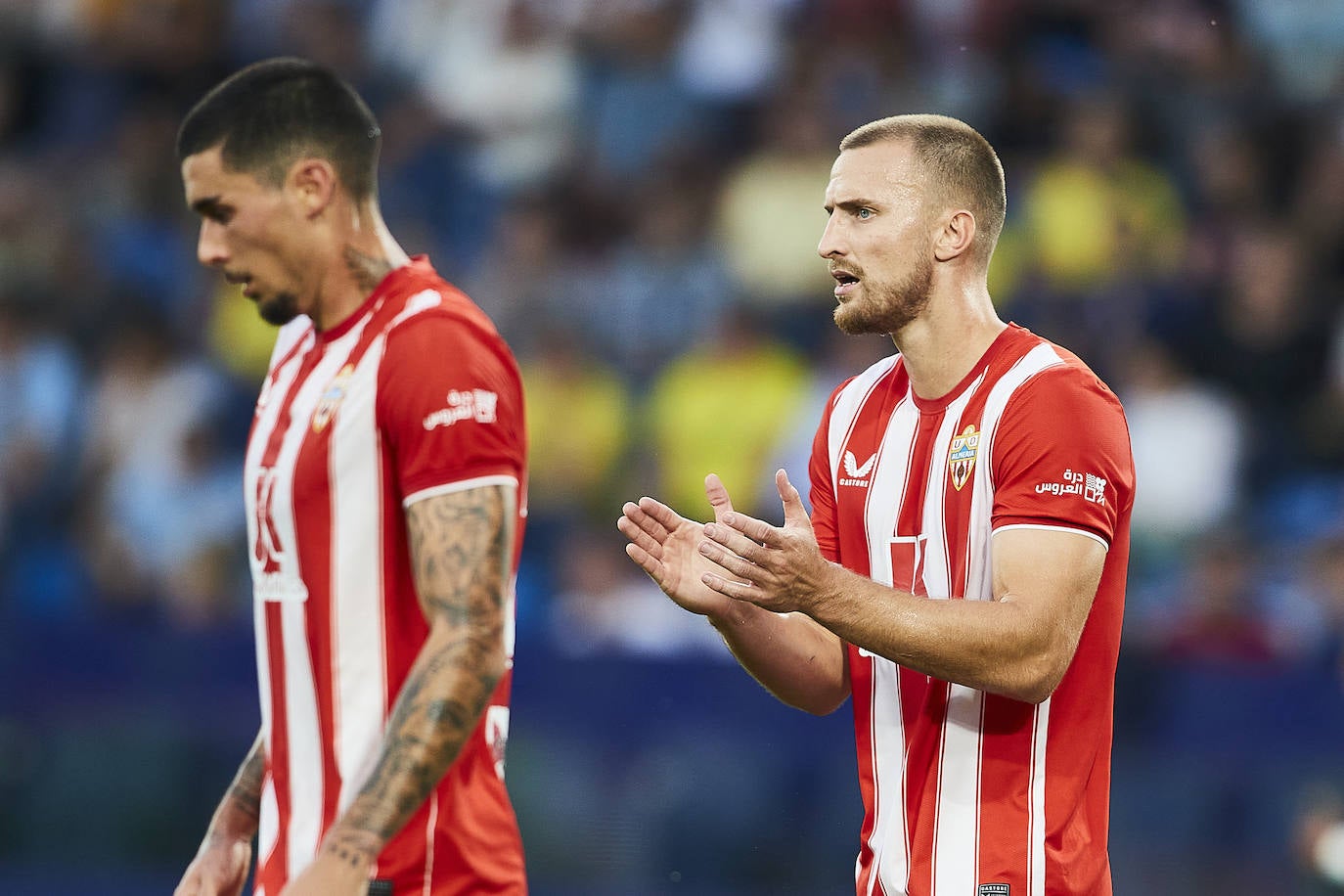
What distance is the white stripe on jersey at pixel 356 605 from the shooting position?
318 centimetres

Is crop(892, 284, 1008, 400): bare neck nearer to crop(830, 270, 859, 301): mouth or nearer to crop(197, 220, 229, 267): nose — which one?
crop(830, 270, 859, 301): mouth

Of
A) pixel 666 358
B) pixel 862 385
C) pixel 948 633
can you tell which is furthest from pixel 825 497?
pixel 666 358

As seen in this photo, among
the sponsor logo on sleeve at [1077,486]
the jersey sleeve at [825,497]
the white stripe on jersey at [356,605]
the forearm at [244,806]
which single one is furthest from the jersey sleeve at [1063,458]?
the forearm at [244,806]

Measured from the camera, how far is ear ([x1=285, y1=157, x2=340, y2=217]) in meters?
3.47

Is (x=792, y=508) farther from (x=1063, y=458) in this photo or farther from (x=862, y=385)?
(x=862, y=385)

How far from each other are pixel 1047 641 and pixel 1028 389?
504 mm

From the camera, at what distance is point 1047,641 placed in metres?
3.04

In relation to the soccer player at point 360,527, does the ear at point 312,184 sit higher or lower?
higher

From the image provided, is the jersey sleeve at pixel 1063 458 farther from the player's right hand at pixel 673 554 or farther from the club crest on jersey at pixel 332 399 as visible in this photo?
the club crest on jersey at pixel 332 399

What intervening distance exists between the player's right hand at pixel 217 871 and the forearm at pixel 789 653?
1.09 meters

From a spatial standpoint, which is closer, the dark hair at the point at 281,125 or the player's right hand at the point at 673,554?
the player's right hand at the point at 673,554

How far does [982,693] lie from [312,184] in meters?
1.64

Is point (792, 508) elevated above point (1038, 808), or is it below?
above

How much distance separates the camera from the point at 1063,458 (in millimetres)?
3146
